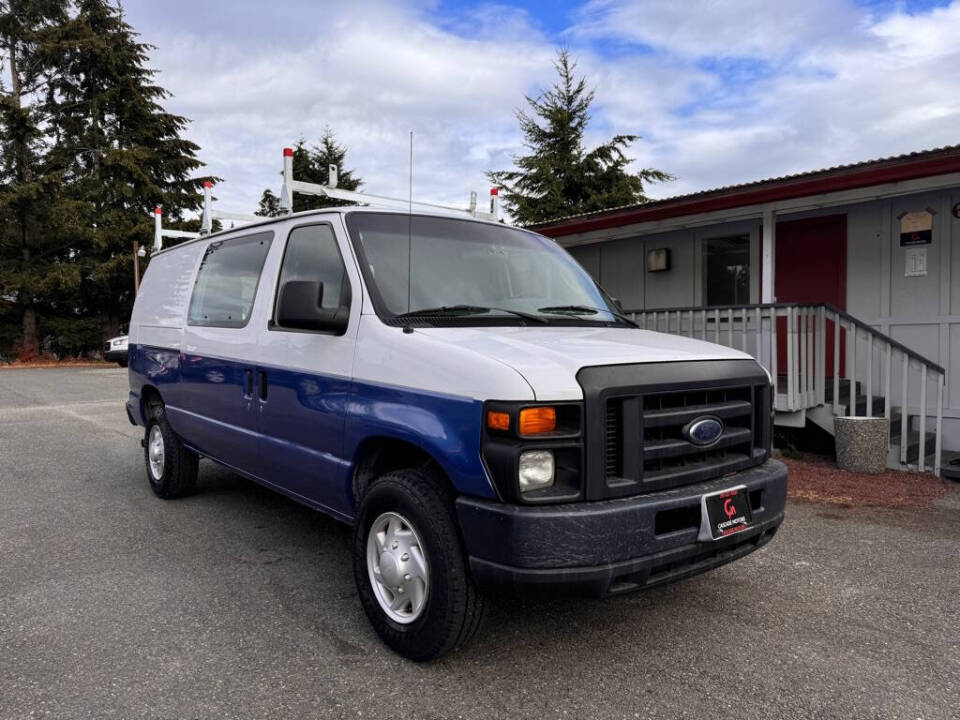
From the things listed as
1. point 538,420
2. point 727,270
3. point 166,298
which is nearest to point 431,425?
point 538,420

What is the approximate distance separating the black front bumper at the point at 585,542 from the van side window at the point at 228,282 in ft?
7.52

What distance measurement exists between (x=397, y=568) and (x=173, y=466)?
3.20 meters

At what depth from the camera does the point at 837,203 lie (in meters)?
7.88

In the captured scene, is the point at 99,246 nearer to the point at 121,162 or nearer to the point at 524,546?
the point at 121,162

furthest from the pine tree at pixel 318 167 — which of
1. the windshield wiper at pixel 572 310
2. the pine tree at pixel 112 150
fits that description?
the windshield wiper at pixel 572 310

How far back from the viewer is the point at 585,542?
2.47 m

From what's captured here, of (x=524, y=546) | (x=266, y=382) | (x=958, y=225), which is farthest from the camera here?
(x=958, y=225)

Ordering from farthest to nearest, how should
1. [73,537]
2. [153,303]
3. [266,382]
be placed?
[153,303] → [73,537] → [266,382]

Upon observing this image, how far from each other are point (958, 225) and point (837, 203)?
1307 millimetres

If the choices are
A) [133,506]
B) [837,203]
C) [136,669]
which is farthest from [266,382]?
[837,203]

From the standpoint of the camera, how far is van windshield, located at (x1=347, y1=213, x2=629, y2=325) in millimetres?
3268

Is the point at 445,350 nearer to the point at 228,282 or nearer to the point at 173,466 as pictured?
the point at 228,282

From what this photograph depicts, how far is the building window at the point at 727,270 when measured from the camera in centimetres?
973

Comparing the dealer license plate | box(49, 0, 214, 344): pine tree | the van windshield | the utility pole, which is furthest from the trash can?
box(49, 0, 214, 344): pine tree
